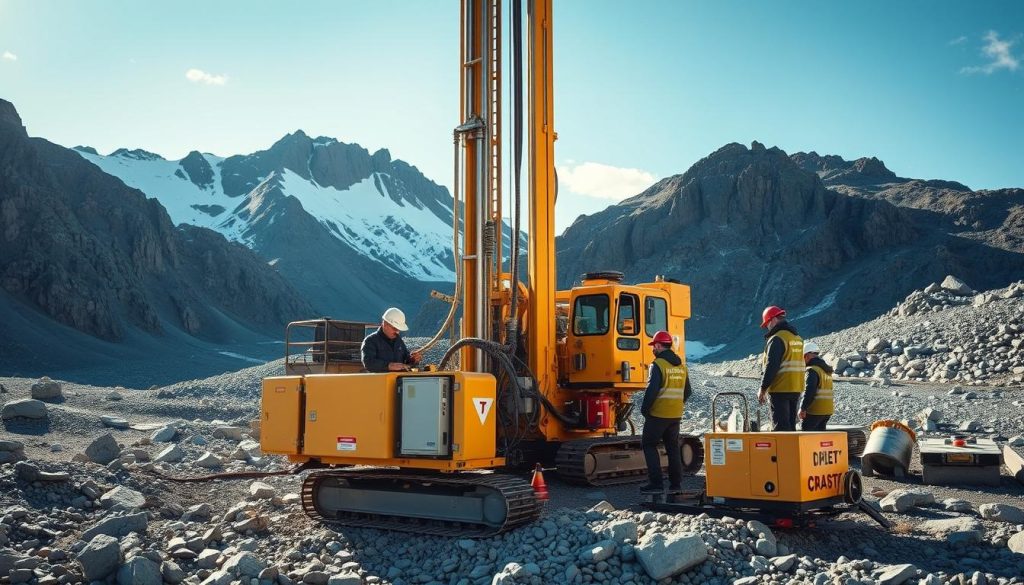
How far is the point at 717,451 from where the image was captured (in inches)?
336

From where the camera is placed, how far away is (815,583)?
642 centimetres

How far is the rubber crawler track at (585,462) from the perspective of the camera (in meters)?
11.1

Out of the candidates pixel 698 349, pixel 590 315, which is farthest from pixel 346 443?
pixel 698 349

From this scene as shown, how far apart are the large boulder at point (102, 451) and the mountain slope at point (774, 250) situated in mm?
53702

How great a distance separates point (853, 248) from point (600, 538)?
76.5 metres

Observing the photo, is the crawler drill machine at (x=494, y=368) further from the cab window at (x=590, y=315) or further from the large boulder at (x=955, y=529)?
the large boulder at (x=955, y=529)

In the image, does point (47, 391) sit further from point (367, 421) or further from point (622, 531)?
point (622, 531)

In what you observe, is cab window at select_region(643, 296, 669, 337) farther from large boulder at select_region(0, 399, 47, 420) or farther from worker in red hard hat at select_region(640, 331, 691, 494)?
large boulder at select_region(0, 399, 47, 420)

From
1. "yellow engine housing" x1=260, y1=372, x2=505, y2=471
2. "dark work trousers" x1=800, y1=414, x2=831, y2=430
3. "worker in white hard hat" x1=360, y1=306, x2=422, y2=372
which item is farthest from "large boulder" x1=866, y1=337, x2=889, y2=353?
"yellow engine housing" x1=260, y1=372, x2=505, y2=471

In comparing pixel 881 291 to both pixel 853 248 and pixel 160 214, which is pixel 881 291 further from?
pixel 160 214

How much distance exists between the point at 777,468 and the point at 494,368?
425 cm

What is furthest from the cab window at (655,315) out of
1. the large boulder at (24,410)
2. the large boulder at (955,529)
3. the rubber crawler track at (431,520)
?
the large boulder at (24,410)

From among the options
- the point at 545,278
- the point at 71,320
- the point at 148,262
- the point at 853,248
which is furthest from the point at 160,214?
the point at 545,278

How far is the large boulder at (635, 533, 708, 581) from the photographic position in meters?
6.77
